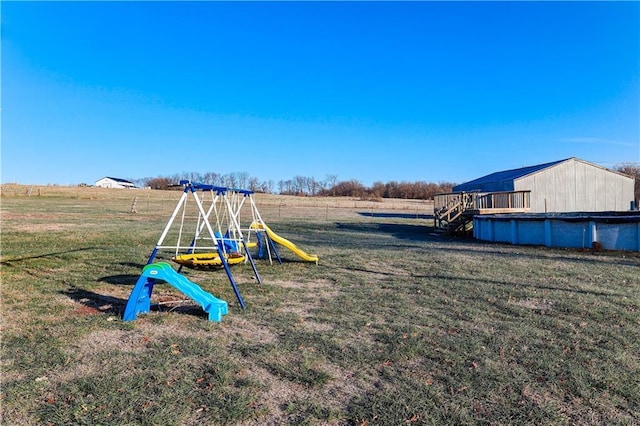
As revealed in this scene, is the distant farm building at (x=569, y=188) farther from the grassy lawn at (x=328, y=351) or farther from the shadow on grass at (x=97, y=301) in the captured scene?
the shadow on grass at (x=97, y=301)

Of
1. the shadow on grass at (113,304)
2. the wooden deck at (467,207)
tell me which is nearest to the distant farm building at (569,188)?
the wooden deck at (467,207)

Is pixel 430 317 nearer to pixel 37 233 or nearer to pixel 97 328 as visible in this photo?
pixel 97 328

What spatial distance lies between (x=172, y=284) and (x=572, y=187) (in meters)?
33.1

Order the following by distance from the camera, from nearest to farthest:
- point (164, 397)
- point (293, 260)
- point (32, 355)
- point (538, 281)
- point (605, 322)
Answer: point (164, 397), point (32, 355), point (605, 322), point (538, 281), point (293, 260)

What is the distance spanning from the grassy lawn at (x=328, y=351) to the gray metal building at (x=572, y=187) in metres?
22.3

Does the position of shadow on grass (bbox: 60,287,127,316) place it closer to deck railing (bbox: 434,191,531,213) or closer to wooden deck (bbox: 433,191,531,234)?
wooden deck (bbox: 433,191,531,234)

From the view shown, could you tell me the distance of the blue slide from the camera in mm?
6023

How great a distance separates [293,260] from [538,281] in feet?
21.4

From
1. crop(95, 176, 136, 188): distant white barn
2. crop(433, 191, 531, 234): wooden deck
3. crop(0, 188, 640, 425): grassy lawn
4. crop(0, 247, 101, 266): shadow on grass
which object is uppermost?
crop(95, 176, 136, 188): distant white barn

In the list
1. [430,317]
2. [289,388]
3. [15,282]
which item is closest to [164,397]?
[289,388]

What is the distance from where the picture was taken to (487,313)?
22.5 feet

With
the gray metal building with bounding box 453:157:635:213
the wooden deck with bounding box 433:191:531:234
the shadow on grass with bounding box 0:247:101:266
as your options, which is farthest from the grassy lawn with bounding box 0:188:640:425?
the gray metal building with bounding box 453:157:635:213

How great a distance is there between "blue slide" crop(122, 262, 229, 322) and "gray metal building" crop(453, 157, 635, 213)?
28.3 metres

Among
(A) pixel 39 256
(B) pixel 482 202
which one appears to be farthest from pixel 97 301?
(B) pixel 482 202
